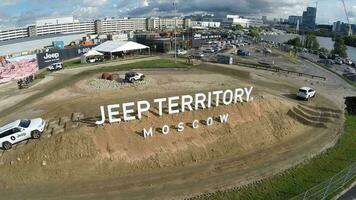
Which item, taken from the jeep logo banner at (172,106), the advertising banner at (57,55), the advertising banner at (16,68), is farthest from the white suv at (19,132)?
the advertising banner at (57,55)

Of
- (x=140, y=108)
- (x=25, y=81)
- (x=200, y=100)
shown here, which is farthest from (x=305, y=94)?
(x=25, y=81)

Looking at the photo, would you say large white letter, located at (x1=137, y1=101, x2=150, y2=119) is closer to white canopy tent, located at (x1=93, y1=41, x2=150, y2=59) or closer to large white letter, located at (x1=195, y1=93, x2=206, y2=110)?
large white letter, located at (x1=195, y1=93, x2=206, y2=110)

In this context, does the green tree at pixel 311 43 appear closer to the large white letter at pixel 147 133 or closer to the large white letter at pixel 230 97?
the large white letter at pixel 230 97

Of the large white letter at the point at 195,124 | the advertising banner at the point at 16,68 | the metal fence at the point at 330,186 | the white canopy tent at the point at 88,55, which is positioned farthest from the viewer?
the white canopy tent at the point at 88,55

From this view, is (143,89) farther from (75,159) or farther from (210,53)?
(210,53)

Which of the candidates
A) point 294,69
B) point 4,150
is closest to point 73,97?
point 4,150

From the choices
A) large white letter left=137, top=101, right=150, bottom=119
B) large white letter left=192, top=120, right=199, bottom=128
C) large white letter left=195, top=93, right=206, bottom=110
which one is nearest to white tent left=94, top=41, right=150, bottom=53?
large white letter left=195, top=93, right=206, bottom=110

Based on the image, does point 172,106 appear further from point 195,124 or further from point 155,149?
point 155,149
